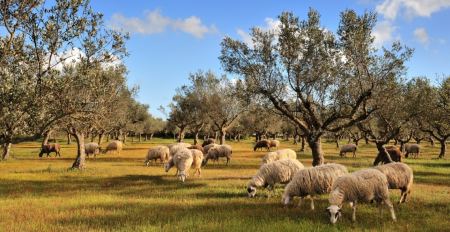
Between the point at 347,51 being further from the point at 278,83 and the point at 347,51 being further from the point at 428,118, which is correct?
the point at 428,118

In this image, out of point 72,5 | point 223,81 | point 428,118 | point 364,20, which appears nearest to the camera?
point 72,5

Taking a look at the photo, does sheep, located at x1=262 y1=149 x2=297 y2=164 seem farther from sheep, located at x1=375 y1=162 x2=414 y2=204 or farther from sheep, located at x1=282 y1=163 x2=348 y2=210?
sheep, located at x1=282 y1=163 x2=348 y2=210

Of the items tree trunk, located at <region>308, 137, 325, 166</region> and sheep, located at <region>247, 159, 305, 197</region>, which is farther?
tree trunk, located at <region>308, 137, 325, 166</region>

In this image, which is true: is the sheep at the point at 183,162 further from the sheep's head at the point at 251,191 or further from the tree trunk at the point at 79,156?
the tree trunk at the point at 79,156

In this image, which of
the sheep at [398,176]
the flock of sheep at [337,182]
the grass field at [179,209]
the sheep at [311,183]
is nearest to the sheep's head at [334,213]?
the flock of sheep at [337,182]

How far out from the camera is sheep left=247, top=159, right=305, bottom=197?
18672 mm

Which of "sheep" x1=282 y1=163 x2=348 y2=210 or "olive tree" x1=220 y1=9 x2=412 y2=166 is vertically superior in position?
"olive tree" x1=220 y1=9 x2=412 y2=166

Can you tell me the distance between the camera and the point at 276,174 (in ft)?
61.6

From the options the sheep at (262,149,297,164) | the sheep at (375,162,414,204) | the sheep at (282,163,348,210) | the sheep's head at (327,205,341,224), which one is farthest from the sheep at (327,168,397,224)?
the sheep at (262,149,297,164)

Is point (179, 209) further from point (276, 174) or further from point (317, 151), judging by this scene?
point (317, 151)

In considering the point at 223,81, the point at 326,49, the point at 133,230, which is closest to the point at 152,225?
the point at 133,230

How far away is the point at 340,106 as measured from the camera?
1096 inches

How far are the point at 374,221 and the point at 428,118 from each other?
3468 cm

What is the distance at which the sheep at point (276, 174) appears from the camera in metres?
18.7
